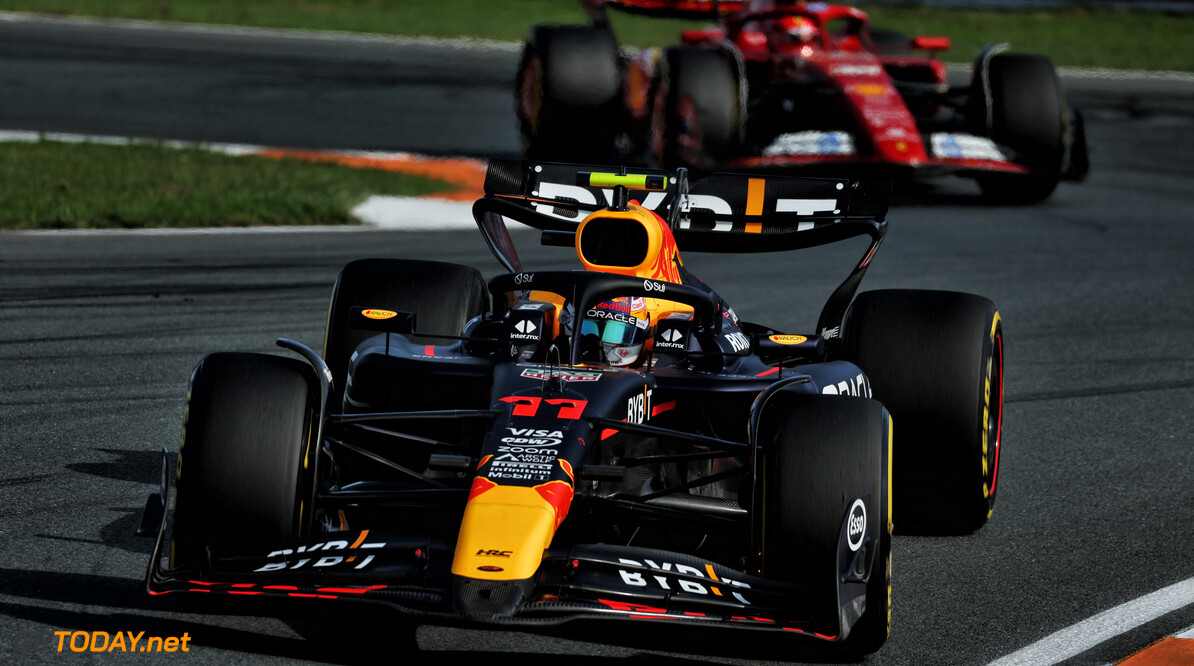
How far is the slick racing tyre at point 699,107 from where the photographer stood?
1477 centimetres

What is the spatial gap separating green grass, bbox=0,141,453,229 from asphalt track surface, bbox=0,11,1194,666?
0.56m

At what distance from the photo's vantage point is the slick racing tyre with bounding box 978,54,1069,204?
1514 cm

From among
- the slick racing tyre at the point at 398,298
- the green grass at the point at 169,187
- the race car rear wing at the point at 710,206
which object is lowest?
the green grass at the point at 169,187

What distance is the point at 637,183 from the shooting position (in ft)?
25.2

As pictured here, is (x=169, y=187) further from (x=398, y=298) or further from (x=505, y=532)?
(x=505, y=532)

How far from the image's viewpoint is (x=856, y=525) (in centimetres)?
480

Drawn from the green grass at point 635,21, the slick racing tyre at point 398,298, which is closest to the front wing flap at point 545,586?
the slick racing tyre at point 398,298

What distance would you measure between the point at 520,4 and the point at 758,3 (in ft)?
66.1

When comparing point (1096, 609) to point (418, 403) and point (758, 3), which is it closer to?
point (418, 403)

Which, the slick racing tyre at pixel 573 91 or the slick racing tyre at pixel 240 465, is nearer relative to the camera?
the slick racing tyre at pixel 240 465

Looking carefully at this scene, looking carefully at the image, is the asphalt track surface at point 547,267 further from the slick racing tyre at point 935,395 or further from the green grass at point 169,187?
the green grass at point 169,187

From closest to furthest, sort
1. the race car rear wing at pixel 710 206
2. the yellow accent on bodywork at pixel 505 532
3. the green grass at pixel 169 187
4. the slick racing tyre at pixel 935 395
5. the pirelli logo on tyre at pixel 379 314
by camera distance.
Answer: the yellow accent on bodywork at pixel 505 532 < the pirelli logo on tyre at pixel 379 314 < the slick racing tyre at pixel 935 395 < the race car rear wing at pixel 710 206 < the green grass at pixel 169 187

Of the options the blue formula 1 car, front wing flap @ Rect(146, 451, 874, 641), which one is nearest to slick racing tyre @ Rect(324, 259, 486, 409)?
the blue formula 1 car

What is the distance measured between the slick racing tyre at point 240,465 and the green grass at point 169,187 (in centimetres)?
851
